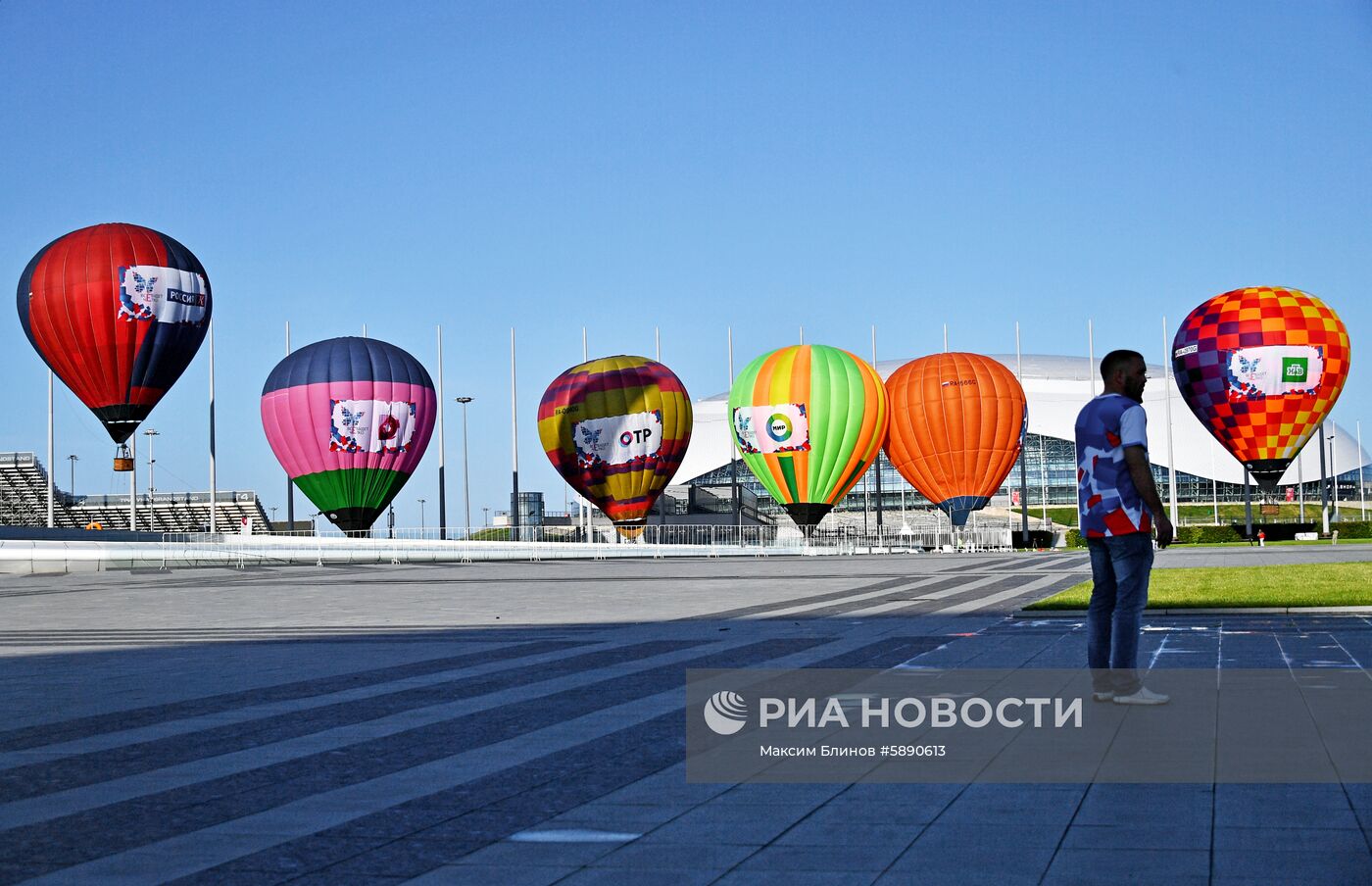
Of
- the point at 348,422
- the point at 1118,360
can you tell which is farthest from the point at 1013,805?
the point at 348,422

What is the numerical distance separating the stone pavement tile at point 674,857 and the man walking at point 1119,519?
3.69m

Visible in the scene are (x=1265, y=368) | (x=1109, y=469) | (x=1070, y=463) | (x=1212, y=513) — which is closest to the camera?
(x=1109, y=469)

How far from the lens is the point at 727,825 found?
5.11m

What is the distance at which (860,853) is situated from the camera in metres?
4.61

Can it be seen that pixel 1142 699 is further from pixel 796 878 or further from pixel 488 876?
pixel 488 876

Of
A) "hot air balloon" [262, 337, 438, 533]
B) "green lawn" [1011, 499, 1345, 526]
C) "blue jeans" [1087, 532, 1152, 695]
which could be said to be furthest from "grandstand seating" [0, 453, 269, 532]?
"blue jeans" [1087, 532, 1152, 695]

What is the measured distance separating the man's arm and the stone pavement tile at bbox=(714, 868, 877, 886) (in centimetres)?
368

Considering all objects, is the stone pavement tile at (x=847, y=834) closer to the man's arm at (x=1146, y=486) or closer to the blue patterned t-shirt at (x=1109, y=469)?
the man's arm at (x=1146, y=486)

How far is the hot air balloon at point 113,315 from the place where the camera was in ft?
155

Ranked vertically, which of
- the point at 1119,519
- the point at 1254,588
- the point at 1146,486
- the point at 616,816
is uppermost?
the point at 1146,486

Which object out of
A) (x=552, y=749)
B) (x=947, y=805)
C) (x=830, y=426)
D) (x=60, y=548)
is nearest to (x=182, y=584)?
(x=60, y=548)

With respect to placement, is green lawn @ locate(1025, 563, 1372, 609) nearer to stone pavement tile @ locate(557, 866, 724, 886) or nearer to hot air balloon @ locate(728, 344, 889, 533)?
stone pavement tile @ locate(557, 866, 724, 886)

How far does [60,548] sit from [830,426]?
96.8ft

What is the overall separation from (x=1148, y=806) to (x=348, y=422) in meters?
49.7
